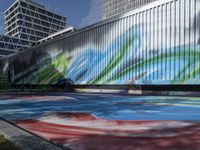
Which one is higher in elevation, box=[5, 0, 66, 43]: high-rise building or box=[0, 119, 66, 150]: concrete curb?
box=[5, 0, 66, 43]: high-rise building

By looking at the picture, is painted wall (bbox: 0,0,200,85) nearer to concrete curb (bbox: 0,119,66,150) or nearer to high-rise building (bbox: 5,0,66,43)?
concrete curb (bbox: 0,119,66,150)

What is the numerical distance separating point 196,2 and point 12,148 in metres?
9.81

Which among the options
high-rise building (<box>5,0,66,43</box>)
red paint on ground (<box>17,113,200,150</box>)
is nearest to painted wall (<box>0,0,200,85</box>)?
red paint on ground (<box>17,113,200,150</box>)

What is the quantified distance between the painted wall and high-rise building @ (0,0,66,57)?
75769 millimetres

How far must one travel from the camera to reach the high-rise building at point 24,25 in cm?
8940

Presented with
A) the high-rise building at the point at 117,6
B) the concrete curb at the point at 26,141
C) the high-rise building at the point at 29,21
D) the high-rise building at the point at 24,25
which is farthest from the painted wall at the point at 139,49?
the high-rise building at the point at 117,6

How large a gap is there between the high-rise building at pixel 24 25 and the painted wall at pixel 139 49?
2983 inches

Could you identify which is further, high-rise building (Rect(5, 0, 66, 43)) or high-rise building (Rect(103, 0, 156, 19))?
high-rise building (Rect(103, 0, 156, 19))

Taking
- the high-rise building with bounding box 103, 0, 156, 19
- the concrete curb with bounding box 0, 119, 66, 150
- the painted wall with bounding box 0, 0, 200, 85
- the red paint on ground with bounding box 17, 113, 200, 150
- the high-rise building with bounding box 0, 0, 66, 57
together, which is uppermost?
the high-rise building with bounding box 103, 0, 156, 19

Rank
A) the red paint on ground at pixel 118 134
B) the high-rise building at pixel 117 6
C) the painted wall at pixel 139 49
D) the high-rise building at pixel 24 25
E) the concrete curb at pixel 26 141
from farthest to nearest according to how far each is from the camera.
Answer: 1. the high-rise building at pixel 117 6
2. the high-rise building at pixel 24 25
3. the painted wall at pixel 139 49
4. the red paint on ground at pixel 118 134
5. the concrete curb at pixel 26 141

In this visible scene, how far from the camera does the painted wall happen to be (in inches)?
415

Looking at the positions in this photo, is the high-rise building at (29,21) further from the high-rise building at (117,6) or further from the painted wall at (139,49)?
the painted wall at (139,49)

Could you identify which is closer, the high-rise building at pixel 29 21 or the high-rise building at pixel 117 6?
the high-rise building at pixel 29 21

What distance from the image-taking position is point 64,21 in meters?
110
